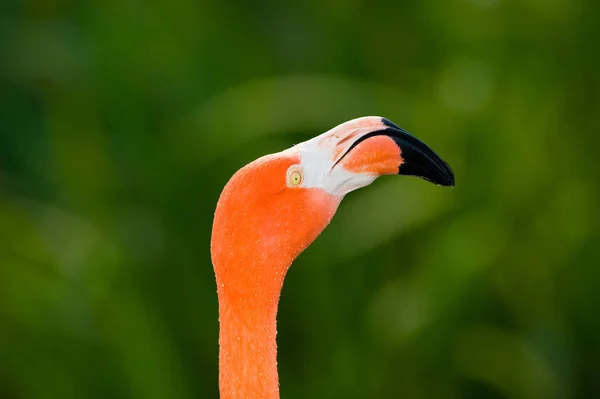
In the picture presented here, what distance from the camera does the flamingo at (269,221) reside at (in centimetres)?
84

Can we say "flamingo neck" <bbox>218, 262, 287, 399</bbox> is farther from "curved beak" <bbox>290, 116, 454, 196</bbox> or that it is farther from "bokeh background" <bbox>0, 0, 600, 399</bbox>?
"bokeh background" <bbox>0, 0, 600, 399</bbox>

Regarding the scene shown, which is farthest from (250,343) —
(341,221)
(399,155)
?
(341,221)

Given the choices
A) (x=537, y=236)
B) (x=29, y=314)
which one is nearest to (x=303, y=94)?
(x=537, y=236)

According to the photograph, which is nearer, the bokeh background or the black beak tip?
the black beak tip

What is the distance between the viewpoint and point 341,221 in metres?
1.75

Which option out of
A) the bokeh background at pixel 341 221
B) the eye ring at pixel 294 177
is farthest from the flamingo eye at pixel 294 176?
the bokeh background at pixel 341 221

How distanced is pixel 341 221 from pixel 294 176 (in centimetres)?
90

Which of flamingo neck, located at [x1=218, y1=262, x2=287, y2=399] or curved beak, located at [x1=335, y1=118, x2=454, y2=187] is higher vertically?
curved beak, located at [x1=335, y1=118, x2=454, y2=187]

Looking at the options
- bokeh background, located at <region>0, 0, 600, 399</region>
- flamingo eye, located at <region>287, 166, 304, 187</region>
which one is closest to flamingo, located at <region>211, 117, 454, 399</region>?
flamingo eye, located at <region>287, 166, 304, 187</region>

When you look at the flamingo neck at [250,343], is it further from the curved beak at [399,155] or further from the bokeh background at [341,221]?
the bokeh background at [341,221]

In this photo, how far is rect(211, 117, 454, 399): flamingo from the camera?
84cm

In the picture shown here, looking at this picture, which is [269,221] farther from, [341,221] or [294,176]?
[341,221]

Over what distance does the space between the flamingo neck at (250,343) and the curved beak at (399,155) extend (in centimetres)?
13

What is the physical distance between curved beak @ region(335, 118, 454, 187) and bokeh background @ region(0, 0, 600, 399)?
32.3 inches
